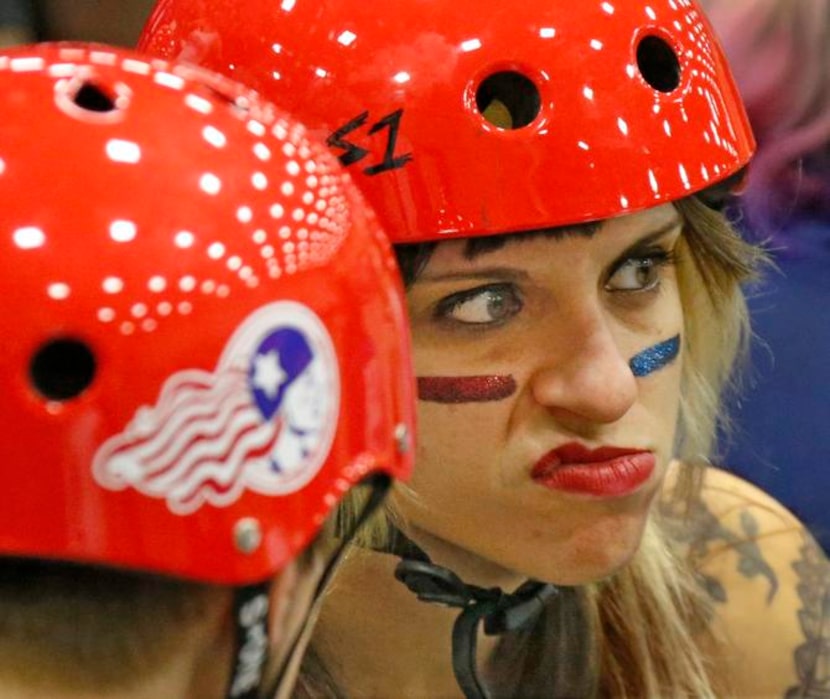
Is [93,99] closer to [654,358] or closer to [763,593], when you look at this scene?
[654,358]

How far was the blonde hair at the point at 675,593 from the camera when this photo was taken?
4.11 feet

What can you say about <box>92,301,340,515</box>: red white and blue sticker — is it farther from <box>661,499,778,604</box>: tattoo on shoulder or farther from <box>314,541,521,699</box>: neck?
<box>661,499,778,604</box>: tattoo on shoulder

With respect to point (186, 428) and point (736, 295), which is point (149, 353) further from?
point (736, 295)

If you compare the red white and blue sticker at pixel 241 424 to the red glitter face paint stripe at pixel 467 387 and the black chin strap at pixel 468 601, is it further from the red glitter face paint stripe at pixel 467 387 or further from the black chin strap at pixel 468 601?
the black chin strap at pixel 468 601

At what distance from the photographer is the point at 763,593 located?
1.45 m

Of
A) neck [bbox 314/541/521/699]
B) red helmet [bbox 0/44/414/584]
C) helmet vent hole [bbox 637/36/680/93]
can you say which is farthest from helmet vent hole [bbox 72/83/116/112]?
neck [bbox 314/541/521/699]

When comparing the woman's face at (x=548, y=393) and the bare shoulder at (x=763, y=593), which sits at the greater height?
the woman's face at (x=548, y=393)

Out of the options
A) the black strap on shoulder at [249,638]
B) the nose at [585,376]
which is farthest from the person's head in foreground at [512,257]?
the black strap on shoulder at [249,638]

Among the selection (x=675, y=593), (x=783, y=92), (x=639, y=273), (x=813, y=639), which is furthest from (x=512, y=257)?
(x=783, y=92)

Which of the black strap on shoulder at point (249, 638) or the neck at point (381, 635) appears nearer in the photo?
the black strap on shoulder at point (249, 638)

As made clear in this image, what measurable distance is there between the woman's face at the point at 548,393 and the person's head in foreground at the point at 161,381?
0.89 ft

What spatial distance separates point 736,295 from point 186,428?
2.31 ft

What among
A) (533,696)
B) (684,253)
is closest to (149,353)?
(684,253)

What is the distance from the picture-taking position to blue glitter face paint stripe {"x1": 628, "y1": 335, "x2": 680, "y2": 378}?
3.41ft
